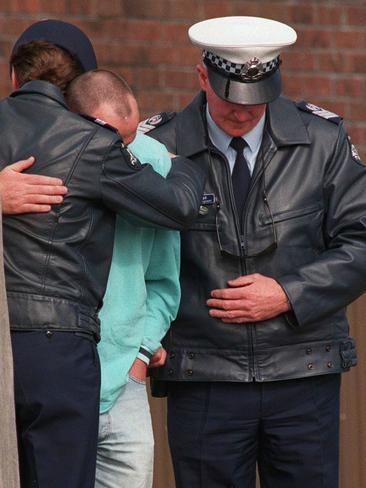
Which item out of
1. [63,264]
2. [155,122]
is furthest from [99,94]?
[155,122]

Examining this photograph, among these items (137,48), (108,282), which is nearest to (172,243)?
(108,282)

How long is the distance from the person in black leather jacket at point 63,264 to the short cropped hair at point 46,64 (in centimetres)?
10

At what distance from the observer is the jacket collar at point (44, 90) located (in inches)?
154

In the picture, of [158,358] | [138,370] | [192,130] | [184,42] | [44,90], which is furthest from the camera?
[184,42]

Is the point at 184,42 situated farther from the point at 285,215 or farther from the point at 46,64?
the point at 46,64

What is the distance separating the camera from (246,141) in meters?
4.60

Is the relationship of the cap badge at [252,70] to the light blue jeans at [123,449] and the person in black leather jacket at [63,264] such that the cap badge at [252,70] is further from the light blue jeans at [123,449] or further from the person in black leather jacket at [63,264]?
the light blue jeans at [123,449]

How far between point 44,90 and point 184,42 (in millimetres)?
3199

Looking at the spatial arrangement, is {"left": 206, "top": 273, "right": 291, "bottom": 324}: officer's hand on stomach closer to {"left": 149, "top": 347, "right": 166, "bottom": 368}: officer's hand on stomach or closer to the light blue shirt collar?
{"left": 149, "top": 347, "right": 166, "bottom": 368}: officer's hand on stomach

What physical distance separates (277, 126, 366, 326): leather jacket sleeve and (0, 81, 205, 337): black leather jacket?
730 millimetres

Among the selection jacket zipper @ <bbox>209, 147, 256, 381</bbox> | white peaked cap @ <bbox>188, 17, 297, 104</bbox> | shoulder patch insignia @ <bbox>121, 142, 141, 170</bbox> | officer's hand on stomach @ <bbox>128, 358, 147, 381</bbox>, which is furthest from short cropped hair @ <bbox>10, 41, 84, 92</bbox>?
officer's hand on stomach @ <bbox>128, 358, 147, 381</bbox>

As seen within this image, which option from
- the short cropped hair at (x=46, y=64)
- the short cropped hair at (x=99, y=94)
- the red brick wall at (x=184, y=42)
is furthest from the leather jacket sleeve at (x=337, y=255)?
the red brick wall at (x=184, y=42)

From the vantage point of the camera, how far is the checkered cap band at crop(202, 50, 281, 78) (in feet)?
14.7

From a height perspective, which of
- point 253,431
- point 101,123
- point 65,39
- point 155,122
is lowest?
point 253,431
